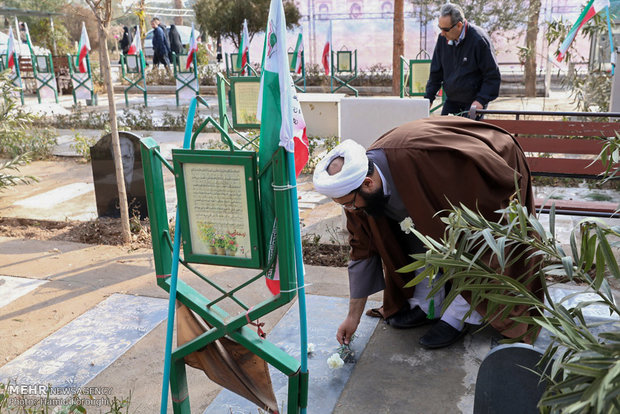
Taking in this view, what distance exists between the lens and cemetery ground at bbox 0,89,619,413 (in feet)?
9.14

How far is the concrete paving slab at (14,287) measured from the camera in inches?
155

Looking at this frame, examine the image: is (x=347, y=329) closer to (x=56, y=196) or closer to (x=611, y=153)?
(x=611, y=153)

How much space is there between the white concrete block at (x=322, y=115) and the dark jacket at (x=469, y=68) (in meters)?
3.28

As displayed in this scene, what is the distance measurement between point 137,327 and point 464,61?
3.65 m

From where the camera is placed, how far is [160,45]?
701 inches

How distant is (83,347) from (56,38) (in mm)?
21864

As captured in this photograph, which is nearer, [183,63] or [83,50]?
[83,50]

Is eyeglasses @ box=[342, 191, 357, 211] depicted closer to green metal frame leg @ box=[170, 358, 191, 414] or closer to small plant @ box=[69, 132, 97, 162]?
green metal frame leg @ box=[170, 358, 191, 414]

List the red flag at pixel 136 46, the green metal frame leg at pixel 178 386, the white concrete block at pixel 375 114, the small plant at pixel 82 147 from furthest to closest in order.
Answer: the red flag at pixel 136 46
the small plant at pixel 82 147
the white concrete block at pixel 375 114
the green metal frame leg at pixel 178 386

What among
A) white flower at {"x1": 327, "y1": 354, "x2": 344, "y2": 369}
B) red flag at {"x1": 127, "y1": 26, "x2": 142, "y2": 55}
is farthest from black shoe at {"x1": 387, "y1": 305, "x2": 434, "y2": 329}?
red flag at {"x1": 127, "y1": 26, "x2": 142, "y2": 55}

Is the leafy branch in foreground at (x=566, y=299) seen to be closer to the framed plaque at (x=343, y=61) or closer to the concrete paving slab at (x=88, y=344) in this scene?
the concrete paving slab at (x=88, y=344)

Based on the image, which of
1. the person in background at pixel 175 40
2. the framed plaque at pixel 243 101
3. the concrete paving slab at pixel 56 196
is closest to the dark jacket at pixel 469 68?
the framed plaque at pixel 243 101

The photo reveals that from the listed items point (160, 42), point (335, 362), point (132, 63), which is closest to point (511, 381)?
point (335, 362)

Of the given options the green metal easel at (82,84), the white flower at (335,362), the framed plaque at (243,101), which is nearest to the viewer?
the white flower at (335,362)
